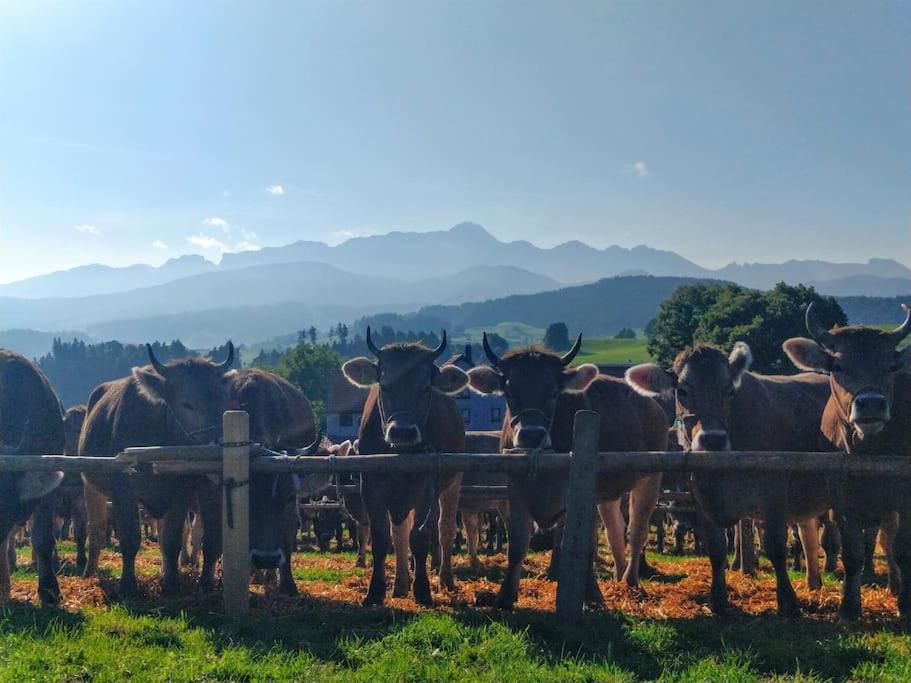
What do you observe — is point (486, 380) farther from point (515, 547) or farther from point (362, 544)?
point (362, 544)

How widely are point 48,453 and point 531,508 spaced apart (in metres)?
6.01

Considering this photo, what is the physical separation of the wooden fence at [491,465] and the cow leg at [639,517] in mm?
3179

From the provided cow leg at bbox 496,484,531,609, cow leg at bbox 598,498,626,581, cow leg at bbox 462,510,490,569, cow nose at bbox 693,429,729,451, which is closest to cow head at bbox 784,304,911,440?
cow nose at bbox 693,429,729,451

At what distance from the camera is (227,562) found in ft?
24.4

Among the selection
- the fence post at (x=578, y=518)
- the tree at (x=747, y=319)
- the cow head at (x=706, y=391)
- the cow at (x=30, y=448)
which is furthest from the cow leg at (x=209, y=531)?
the tree at (x=747, y=319)

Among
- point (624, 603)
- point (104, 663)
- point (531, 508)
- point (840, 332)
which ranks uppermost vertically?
point (840, 332)

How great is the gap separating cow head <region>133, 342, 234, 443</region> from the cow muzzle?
22.5 feet

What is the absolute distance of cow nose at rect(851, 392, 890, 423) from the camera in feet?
22.6

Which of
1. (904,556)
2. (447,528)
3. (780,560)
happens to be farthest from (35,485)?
(904,556)

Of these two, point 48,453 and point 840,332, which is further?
point 48,453

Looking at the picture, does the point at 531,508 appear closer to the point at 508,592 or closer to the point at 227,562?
the point at 508,592

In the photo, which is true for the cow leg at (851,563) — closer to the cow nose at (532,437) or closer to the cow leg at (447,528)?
the cow nose at (532,437)

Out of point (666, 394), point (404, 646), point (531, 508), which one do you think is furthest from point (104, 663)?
point (666, 394)

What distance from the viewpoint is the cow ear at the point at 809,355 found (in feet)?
25.6
